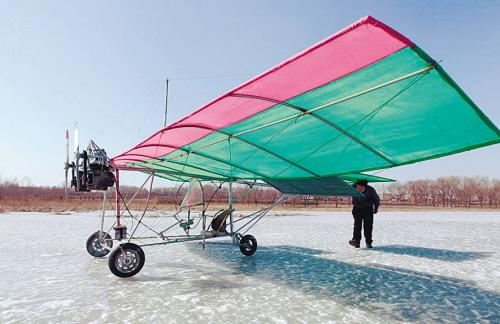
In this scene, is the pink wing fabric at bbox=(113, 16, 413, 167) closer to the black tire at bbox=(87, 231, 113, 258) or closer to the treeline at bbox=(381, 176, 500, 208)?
the black tire at bbox=(87, 231, 113, 258)

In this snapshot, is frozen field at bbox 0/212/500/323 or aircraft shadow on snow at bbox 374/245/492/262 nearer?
frozen field at bbox 0/212/500/323

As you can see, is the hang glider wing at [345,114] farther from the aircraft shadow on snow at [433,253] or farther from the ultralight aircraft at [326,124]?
the aircraft shadow on snow at [433,253]

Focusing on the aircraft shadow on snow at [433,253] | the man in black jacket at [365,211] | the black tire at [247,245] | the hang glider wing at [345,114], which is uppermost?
the hang glider wing at [345,114]

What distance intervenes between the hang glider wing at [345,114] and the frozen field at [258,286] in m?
2.11

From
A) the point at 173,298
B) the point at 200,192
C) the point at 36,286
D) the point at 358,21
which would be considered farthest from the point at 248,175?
the point at 358,21

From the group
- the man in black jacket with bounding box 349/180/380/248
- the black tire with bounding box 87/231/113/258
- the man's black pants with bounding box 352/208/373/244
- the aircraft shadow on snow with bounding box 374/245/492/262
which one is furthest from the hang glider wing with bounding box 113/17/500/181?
the aircraft shadow on snow with bounding box 374/245/492/262

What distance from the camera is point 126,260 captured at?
18.9 feet

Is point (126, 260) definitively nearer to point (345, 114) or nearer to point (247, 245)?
point (247, 245)

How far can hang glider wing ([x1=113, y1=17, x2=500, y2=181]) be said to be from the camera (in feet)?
9.08

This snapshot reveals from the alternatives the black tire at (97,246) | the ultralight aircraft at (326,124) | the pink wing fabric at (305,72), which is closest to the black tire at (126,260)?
the ultralight aircraft at (326,124)

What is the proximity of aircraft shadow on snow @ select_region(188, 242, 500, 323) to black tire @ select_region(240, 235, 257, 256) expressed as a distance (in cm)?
16

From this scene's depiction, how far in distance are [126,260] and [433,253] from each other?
304 inches

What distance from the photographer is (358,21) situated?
7.68 ft

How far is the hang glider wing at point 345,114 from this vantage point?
109 inches
